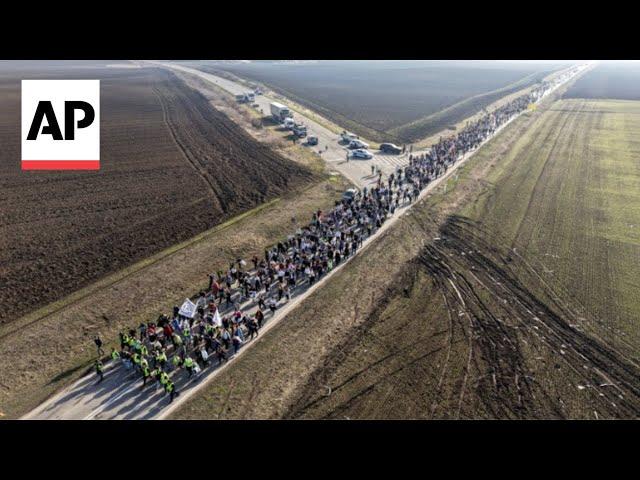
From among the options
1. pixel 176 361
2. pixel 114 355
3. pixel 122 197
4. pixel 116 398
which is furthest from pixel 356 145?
pixel 116 398

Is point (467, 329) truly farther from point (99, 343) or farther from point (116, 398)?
point (99, 343)

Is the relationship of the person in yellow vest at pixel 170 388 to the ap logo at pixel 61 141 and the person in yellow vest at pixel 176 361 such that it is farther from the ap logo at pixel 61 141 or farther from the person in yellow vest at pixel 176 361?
the ap logo at pixel 61 141

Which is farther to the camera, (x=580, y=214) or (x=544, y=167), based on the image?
(x=544, y=167)

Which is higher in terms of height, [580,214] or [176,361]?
[580,214]

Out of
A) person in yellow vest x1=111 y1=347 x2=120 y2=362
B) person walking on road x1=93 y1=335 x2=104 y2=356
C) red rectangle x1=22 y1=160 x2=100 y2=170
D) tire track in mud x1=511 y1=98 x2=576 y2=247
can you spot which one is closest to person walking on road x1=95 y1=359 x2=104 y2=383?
person in yellow vest x1=111 y1=347 x2=120 y2=362

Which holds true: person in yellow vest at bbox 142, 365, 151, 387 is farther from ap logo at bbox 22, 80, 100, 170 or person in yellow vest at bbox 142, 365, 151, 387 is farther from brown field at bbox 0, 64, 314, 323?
ap logo at bbox 22, 80, 100, 170

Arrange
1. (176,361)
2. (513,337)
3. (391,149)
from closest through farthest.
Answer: (176,361) < (513,337) < (391,149)

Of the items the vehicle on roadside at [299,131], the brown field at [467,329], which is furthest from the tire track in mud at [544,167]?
the vehicle on roadside at [299,131]
